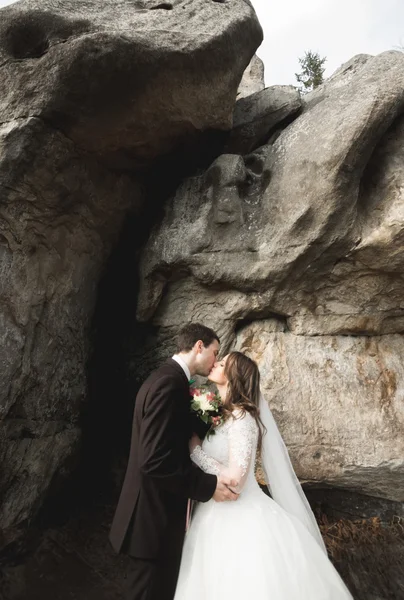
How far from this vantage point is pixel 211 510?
3.30 m

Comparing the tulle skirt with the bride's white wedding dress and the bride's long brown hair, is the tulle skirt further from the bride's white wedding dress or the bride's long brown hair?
the bride's long brown hair

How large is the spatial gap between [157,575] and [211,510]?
0.54 m

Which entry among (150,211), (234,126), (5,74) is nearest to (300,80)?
(234,126)

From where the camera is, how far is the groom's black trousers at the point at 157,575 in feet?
10.0

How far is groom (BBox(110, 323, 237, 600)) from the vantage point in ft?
10.1

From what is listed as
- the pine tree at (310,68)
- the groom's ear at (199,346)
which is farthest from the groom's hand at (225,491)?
the pine tree at (310,68)

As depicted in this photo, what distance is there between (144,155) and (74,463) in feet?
10.9

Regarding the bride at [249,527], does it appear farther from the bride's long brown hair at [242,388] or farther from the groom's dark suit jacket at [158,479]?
the groom's dark suit jacket at [158,479]

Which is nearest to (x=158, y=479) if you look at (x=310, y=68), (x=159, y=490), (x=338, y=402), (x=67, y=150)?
(x=159, y=490)

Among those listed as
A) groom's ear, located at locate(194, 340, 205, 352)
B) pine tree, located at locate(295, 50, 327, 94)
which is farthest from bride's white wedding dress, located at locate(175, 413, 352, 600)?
pine tree, located at locate(295, 50, 327, 94)

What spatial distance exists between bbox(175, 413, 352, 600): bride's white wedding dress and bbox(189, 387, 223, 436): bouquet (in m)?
0.08

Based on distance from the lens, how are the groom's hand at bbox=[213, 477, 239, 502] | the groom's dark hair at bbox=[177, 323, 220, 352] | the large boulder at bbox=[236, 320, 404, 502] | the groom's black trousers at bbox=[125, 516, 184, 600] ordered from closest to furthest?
the groom's black trousers at bbox=[125, 516, 184, 600]
the groom's hand at bbox=[213, 477, 239, 502]
the groom's dark hair at bbox=[177, 323, 220, 352]
the large boulder at bbox=[236, 320, 404, 502]

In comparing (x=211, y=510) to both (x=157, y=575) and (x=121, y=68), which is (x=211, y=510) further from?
(x=121, y=68)

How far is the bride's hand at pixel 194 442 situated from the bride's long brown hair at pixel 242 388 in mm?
294
